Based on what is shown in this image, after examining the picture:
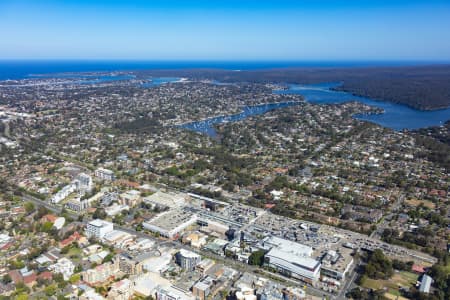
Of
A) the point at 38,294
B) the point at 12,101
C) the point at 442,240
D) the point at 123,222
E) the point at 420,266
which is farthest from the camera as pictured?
the point at 12,101

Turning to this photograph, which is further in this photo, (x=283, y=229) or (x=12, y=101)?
(x=12, y=101)

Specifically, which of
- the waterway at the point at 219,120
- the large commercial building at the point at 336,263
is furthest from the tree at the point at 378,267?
the waterway at the point at 219,120

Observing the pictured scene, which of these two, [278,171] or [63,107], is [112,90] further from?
[278,171]

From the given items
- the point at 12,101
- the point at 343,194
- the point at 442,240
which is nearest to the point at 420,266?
the point at 442,240

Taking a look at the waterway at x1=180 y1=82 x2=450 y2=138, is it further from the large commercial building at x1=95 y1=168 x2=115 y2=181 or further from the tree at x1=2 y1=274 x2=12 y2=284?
the tree at x1=2 y1=274 x2=12 y2=284

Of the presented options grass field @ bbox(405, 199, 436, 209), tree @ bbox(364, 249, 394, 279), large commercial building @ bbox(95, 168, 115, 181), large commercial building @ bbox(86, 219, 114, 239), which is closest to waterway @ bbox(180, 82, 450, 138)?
large commercial building @ bbox(95, 168, 115, 181)

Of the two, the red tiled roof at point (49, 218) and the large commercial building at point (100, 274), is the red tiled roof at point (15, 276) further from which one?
the red tiled roof at point (49, 218)

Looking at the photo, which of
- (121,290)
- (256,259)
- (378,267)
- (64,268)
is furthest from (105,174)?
(378,267)
